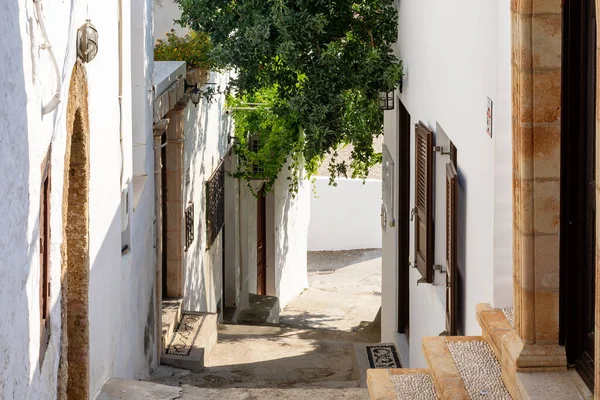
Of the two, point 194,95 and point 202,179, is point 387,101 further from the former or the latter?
point 202,179

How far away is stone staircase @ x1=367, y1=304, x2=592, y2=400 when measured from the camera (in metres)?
4.38

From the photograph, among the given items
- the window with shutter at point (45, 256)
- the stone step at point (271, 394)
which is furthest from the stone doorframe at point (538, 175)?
the stone step at point (271, 394)

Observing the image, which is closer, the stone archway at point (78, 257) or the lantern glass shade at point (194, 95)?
the stone archway at point (78, 257)

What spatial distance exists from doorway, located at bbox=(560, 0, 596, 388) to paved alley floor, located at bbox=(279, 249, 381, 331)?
12934 millimetres

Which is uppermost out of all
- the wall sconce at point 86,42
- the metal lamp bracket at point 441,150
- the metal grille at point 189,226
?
the wall sconce at point 86,42

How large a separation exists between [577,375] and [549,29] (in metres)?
1.49

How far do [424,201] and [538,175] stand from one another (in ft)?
12.3

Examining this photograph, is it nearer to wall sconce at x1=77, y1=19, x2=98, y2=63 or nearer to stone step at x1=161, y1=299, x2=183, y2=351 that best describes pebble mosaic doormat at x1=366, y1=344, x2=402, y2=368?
stone step at x1=161, y1=299, x2=183, y2=351

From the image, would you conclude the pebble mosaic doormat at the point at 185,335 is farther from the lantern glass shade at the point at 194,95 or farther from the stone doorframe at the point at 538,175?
the stone doorframe at the point at 538,175

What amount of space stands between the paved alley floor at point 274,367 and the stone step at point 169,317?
22.5 inches

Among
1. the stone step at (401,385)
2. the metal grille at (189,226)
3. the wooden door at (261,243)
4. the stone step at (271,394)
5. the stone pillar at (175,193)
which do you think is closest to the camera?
the stone step at (401,385)

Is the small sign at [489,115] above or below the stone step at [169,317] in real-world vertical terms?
above

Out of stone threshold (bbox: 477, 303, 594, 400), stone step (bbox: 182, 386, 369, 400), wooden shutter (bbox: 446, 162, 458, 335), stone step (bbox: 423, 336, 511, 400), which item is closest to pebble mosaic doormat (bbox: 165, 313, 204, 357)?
stone step (bbox: 182, 386, 369, 400)

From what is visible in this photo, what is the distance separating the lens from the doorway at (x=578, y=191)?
4.34 m
